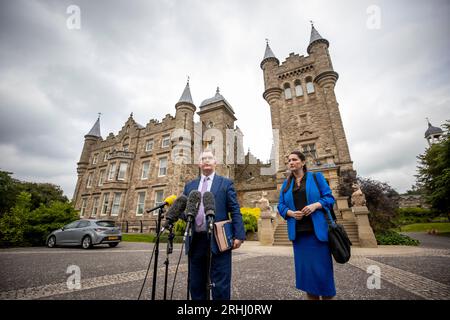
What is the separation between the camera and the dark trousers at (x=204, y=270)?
6.82 ft

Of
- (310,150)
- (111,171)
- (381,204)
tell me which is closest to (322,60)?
(310,150)

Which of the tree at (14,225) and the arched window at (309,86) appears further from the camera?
the arched window at (309,86)

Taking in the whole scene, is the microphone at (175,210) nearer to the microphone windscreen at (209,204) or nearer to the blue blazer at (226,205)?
the blue blazer at (226,205)

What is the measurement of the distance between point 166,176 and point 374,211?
55.0ft

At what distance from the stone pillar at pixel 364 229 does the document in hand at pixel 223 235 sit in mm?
9553

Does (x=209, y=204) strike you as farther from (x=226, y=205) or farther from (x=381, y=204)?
(x=381, y=204)

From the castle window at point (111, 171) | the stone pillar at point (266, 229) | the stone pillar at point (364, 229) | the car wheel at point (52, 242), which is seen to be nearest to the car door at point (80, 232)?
the car wheel at point (52, 242)

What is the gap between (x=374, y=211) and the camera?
434 inches

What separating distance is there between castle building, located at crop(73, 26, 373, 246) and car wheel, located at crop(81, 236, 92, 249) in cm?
823

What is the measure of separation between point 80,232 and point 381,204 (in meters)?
16.4

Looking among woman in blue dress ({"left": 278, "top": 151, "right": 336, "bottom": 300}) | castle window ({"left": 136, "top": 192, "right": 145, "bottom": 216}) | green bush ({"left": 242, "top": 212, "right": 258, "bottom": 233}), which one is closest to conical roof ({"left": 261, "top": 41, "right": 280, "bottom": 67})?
green bush ({"left": 242, "top": 212, "right": 258, "bottom": 233})

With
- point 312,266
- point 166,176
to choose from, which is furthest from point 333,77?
point 312,266

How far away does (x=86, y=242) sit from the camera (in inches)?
368
